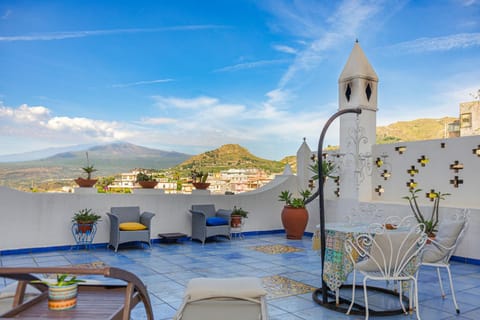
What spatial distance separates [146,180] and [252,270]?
3.73 m

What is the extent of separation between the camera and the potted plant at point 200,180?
31.0 feet

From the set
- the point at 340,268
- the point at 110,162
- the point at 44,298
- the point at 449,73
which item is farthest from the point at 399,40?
the point at 44,298

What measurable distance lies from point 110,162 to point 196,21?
577 centimetres

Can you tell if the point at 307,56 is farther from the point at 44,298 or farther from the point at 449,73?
the point at 44,298

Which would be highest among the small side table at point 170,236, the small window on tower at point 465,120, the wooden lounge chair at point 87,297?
the small window on tower at point 465,120

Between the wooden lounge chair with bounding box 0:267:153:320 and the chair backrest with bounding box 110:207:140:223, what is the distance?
4929 mm

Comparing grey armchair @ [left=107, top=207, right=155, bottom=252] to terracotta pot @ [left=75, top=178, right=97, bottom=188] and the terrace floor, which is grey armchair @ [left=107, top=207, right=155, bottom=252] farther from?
terracotta pot @ [left=75, top=178, right=97, bottom=188]

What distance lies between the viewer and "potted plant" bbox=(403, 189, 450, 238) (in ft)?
22.2

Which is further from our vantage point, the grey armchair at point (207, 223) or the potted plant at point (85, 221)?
the grey armchair at point (207, 223)

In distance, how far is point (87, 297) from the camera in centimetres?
304

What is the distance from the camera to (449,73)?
44.6 feet

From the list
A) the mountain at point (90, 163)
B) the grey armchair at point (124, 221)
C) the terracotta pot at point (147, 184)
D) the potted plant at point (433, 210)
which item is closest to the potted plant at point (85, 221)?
the grey armchair at point (124, 221)

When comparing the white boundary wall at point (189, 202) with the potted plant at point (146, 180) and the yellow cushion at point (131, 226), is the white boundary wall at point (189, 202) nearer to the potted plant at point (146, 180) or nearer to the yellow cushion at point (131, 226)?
the potted plant at point (146, 180)

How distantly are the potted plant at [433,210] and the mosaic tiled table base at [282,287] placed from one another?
2850mm
